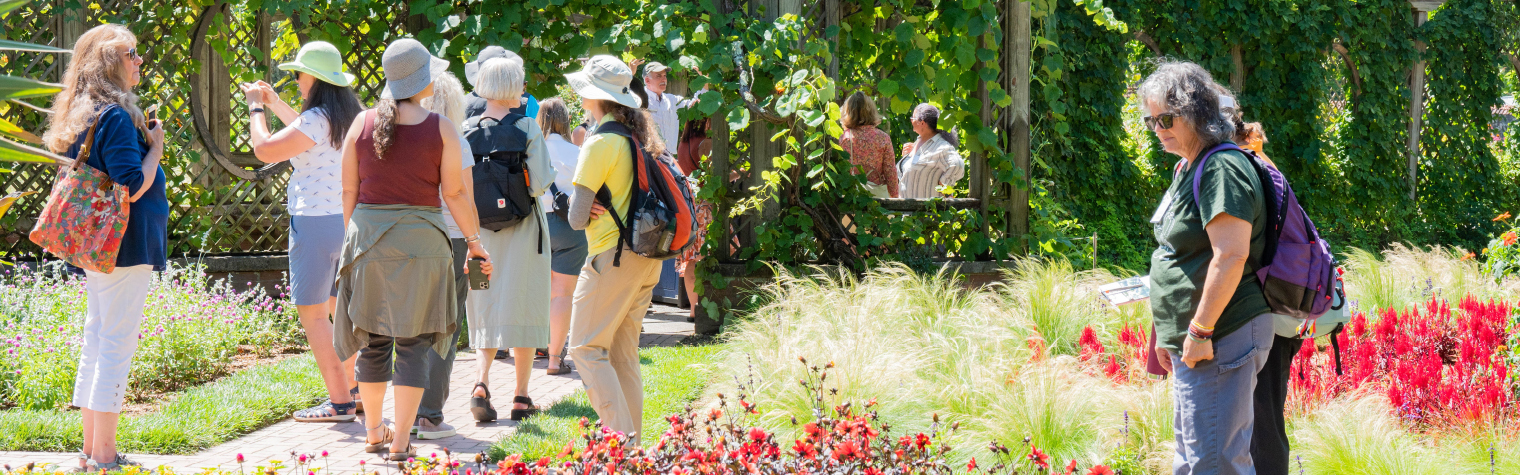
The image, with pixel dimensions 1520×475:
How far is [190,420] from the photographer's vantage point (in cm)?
457

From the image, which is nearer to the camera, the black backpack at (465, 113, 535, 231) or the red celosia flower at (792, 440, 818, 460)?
the red celosia flower at (792, 440, 818, 460)

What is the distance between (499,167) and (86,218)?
144cm

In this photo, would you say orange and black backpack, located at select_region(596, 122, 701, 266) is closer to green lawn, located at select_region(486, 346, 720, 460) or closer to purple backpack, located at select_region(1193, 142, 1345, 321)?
green lawn, located at select_region(486, 346, 720, 460)

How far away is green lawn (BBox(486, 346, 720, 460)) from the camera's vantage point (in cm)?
423

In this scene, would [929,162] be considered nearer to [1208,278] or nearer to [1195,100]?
[1195,100]

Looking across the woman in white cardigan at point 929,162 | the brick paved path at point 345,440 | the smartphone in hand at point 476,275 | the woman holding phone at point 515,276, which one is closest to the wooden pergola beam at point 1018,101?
the woman in white cardigan at point 929,162

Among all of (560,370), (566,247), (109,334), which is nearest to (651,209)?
(566,247)

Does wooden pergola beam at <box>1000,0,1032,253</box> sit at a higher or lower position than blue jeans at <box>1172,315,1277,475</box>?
higher

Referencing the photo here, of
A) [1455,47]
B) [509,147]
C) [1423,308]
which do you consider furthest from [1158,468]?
[1455,47]

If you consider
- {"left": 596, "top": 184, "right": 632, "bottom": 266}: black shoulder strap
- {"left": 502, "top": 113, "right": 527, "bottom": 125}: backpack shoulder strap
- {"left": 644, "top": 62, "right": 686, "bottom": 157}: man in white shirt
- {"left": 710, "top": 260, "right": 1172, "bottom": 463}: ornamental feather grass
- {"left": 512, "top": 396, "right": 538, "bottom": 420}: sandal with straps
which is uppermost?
{"left": 644, "top": 62, "right": 686, "bottom": 157}: man in white shirt

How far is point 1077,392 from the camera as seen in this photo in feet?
13.5

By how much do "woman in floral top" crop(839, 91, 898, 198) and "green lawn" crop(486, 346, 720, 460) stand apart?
6.06 ft

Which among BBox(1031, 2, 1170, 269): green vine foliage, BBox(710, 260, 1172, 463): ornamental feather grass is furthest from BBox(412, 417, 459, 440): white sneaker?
BBox(1031, 2, 1170, 269): green vine foliage

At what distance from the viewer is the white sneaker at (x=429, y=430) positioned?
4504 millimetres
